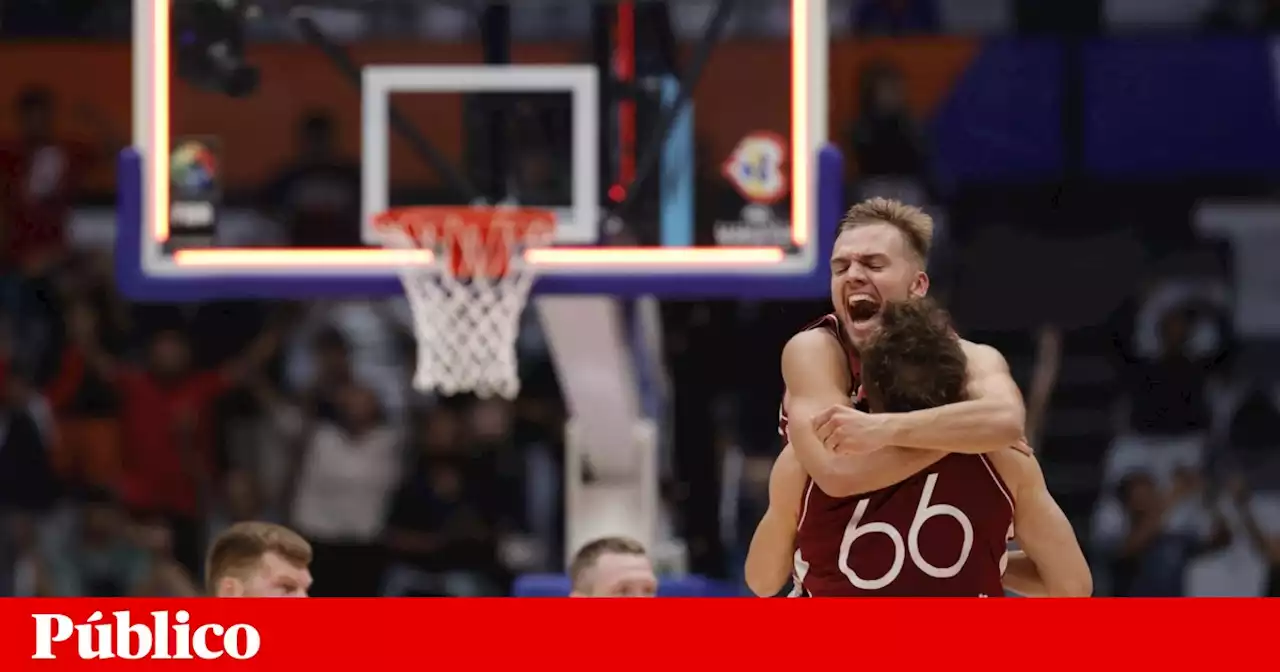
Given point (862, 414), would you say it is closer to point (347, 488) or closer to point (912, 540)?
point (912, 540)

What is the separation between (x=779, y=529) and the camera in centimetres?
300

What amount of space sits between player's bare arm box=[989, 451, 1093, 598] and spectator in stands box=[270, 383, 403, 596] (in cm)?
442

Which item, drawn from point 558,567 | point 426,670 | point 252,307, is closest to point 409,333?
point 252,307

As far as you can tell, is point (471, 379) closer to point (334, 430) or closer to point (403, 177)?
point (403, 177)

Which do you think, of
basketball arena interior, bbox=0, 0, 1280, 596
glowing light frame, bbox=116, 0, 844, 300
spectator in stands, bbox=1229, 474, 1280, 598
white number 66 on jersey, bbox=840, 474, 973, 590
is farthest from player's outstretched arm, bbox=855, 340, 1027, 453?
spectator in stands, bbox=1229, 474, 1280, 598

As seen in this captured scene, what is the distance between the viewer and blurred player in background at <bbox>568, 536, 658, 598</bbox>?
4293mm

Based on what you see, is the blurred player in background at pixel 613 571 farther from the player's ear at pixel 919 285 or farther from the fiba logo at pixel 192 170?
the fiba logo at pixel 192 170

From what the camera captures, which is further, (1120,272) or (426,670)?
(1120,272)

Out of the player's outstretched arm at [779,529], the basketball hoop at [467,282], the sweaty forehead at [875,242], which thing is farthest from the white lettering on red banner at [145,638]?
the basketball hoop at [467,282]

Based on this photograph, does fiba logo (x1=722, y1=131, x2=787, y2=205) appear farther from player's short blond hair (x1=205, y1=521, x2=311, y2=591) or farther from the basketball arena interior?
player's short blond hair (x1=205, y1=521, x2=311, y2=591)

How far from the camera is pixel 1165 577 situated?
7312mm

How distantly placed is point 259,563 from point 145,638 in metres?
0.93

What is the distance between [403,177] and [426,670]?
3.26m

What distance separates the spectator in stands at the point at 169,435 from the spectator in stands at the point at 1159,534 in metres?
3.51
